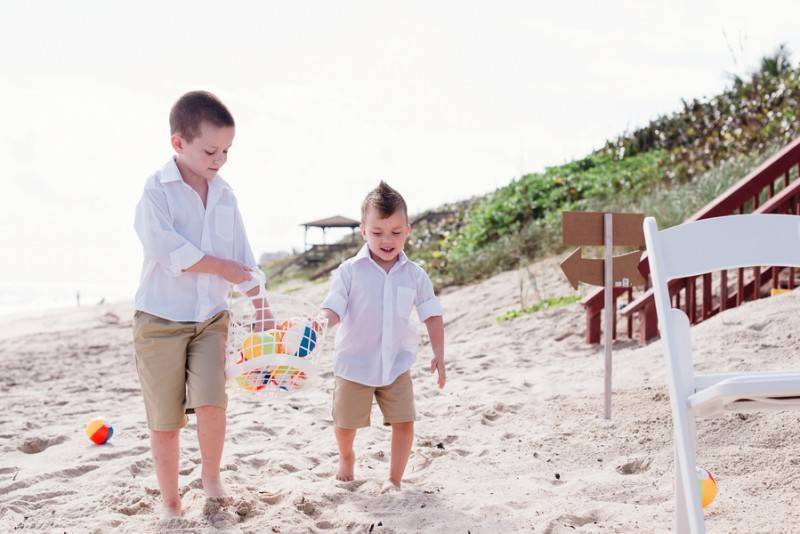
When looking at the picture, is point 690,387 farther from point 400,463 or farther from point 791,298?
point 791,298

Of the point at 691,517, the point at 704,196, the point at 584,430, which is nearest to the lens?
the point at 691,517

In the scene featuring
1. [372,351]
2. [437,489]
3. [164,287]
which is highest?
A: [164,287]

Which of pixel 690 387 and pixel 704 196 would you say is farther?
pixel 704 196

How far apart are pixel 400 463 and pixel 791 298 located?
3.37 meters

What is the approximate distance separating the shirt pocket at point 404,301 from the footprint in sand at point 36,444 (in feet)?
8.10

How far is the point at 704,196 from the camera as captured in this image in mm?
8344

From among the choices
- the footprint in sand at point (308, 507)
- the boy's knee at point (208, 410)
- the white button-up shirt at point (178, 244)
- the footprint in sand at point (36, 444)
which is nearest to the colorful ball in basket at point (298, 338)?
the white button-up shirt at point (178, 244)

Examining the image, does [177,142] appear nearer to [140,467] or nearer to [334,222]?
[140,467]

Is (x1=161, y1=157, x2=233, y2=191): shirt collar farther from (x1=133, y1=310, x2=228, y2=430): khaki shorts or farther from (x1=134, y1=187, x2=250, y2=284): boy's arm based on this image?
(x1=133, y1=310, x2=228, y2=430): khaki shorts

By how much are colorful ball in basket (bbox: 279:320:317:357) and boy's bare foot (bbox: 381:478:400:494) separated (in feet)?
2.24

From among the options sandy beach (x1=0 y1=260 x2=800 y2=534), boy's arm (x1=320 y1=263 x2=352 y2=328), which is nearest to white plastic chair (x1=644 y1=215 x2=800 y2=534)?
sandy beach (x1=0 y1=260 x2=800 y2=534)

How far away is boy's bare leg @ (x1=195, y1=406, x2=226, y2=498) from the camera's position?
3127mm

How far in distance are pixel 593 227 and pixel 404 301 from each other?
1631 mm

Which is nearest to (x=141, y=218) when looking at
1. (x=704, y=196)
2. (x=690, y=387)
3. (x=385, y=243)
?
(x=385, y=243)
